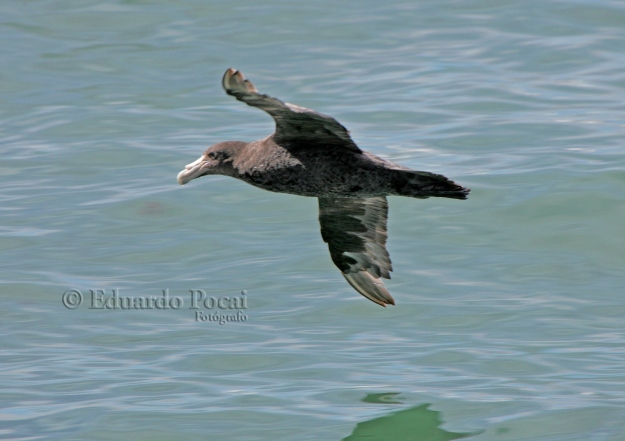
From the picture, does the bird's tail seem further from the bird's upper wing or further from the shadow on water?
the shadow on water

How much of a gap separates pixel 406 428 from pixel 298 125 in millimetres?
2762

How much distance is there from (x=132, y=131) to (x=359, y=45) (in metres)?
4.49

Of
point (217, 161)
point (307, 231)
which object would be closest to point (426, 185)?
point (217, 161)

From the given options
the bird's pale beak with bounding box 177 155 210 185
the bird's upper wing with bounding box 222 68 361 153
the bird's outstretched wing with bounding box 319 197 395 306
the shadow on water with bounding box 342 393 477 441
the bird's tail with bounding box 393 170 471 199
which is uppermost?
the bird's upper wing with bounding box 222 68 361 153

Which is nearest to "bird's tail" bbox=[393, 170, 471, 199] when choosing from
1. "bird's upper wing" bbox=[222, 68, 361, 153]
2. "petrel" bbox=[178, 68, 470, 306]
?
"petrel" bbox=[178, 68, 470, 306]

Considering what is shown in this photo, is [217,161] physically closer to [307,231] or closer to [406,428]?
[406,428]

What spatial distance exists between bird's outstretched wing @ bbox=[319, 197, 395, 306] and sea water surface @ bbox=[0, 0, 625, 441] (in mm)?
693

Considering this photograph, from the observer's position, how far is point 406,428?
9.72 metres

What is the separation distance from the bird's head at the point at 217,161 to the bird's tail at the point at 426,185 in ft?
4.88

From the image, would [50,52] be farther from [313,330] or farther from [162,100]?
[313,330]

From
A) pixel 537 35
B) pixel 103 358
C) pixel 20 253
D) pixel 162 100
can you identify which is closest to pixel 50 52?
pixel 162 100

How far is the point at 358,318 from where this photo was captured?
11945 millimetres

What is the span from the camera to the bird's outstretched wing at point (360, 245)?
1100cm

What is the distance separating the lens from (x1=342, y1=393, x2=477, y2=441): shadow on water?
9.54m
